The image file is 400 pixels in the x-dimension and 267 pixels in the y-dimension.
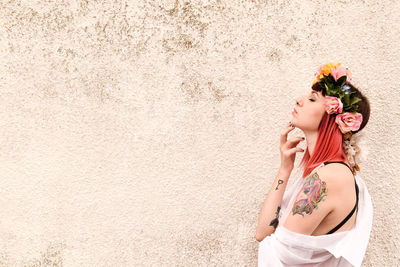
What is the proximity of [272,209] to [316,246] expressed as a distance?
1.17 feet

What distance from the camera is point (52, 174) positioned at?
269 centimetres

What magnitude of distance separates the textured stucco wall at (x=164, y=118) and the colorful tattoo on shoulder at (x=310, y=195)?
76 centimetres

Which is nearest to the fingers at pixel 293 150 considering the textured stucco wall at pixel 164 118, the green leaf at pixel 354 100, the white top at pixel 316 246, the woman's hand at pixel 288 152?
the woman's hand at pixel 288 152

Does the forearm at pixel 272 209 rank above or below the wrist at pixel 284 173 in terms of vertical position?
below

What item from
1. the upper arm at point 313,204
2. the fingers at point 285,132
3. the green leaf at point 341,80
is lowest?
the upper arm at point 313,204

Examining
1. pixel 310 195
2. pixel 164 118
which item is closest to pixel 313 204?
pixel 310 195

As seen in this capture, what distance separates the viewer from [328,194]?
1839 mm

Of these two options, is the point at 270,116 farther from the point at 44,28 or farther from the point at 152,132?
the point at 44,28

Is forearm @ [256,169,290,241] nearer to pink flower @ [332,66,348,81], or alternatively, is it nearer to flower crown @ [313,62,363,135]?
flower crown @ [313,62,363,135]

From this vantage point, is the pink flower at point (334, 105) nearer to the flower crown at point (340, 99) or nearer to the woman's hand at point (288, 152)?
the flower crown at point (340, 99)

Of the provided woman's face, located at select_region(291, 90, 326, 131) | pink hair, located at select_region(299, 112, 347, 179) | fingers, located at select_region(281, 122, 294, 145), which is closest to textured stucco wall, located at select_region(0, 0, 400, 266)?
fingers, located at select_region(281, 122, 294, 145)

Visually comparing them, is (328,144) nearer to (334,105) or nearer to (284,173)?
(334,105)

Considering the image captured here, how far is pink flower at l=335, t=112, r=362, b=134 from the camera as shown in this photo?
1.91m

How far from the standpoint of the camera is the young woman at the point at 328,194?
73.4 inches
